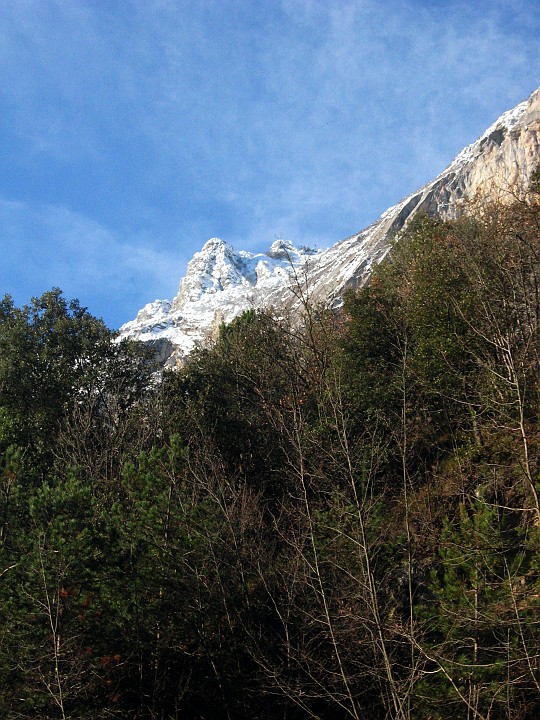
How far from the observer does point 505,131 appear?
277 feet

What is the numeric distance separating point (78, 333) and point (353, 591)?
654 inches

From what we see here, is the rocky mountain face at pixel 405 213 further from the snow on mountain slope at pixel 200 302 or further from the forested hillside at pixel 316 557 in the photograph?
the forested hillside at pixel 316 557

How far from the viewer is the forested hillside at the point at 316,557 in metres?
9.16

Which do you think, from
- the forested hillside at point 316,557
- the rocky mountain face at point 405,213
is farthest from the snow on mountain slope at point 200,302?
the forested hillside at point 316,557

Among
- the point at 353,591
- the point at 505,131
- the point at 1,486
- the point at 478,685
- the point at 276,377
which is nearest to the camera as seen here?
the point at 478,685

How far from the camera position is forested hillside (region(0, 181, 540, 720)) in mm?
9156

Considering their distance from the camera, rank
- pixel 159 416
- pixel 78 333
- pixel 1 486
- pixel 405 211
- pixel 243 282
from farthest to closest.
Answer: pixel 243 282 < pixel 405 211 < pixel 78 333 < pixel 159 416 < pixel 1 486

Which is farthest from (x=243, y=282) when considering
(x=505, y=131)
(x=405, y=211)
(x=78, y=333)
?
(x=78, y=333)

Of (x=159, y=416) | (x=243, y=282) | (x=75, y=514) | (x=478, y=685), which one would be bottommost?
(x=478, y=685)

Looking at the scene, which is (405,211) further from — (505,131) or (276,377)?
(276,377)

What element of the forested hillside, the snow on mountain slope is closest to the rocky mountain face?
the snow on mountain slope

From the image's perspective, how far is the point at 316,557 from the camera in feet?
29.1

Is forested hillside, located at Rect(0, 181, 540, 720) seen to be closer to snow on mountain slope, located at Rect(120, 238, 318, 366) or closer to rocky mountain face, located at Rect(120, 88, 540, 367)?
rocky mountain face, located at Rect(120, 88, 540, 367)

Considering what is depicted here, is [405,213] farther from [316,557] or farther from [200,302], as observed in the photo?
[316,557]
